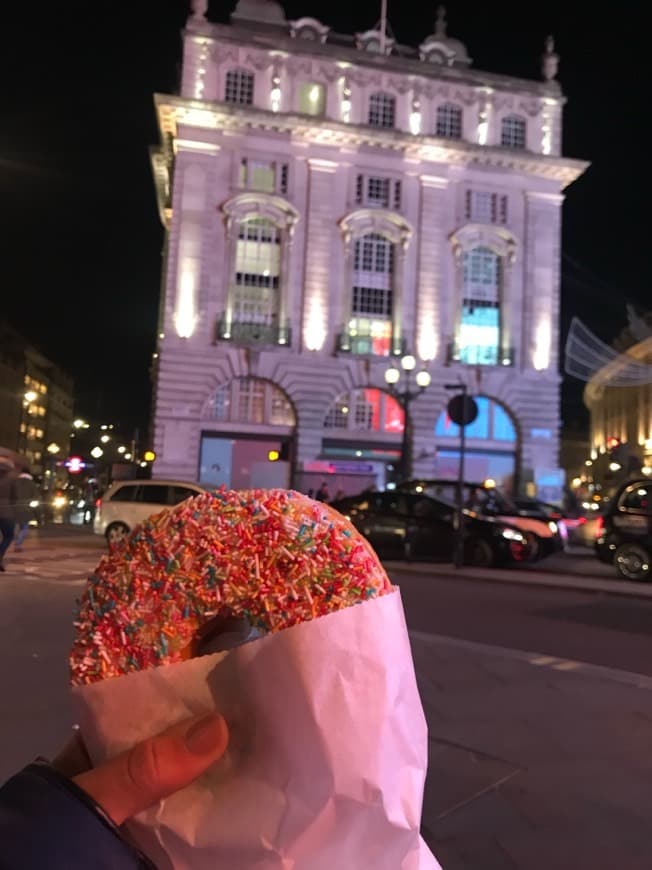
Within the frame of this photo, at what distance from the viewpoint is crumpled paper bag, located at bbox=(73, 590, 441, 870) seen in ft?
3.92

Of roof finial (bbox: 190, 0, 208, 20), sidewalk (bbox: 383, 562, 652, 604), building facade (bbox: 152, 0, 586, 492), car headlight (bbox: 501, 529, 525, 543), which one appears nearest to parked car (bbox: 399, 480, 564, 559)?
car headlight (bbox: 501, 529, 525, 543)

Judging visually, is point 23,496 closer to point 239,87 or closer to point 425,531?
point 425,531

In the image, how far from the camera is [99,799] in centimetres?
117

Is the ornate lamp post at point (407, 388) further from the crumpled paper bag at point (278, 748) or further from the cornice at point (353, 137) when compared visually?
the crumpled paper bag at point (278, 748)

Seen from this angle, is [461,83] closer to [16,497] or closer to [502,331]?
[502,331]

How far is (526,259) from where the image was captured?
39.0 metres

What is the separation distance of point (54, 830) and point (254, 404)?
3550 centimetres

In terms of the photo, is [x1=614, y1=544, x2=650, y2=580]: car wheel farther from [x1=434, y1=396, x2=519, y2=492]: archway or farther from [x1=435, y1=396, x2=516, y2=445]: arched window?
[x1=435, y1=396, x2=516, y2=445]: arched window

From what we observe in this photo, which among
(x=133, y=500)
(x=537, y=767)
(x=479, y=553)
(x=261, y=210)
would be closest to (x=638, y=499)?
(x=479, y=553)

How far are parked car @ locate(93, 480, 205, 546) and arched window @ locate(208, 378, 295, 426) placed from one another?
1765cm

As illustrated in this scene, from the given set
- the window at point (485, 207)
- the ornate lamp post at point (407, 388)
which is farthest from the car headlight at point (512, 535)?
the window at point (485, 207)

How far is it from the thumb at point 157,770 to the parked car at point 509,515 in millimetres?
15715

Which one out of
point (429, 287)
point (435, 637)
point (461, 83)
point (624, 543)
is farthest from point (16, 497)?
point (461, 83)

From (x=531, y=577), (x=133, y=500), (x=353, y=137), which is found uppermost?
(x=353, y=137)
